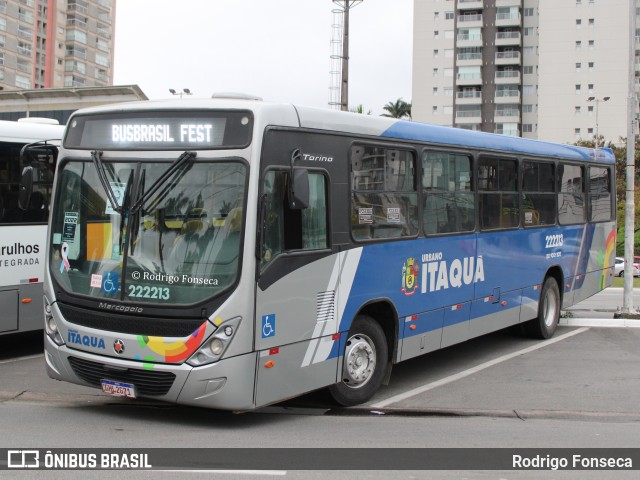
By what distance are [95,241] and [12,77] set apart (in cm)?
9454

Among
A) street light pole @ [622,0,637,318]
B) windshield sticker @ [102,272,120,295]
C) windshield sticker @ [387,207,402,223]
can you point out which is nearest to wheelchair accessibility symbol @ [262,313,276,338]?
windshield sticker @ [102,272,120,295]

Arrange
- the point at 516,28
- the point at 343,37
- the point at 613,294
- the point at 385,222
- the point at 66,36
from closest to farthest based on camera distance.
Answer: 1. the point at 385,222
2. the point at 343,37
3. the point at 613,294
4. the point at 516,28
5. the point at 66,36

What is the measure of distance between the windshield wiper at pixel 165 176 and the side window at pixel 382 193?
1917 millimetres

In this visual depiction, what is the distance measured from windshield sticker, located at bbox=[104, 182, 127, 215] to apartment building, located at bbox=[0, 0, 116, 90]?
91.8m

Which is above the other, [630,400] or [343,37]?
[343,37]

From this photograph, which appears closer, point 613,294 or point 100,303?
point 100,303

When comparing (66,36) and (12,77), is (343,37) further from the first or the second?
(66,36)

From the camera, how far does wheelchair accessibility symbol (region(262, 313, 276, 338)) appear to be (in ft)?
22.1

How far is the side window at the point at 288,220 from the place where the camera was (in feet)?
22.3

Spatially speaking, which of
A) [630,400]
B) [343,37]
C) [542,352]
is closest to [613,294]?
[343,37]

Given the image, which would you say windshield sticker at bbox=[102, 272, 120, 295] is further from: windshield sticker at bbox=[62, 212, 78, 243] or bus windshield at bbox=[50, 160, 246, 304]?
windshield sticker at bbox=[62, 212, 78, 243]

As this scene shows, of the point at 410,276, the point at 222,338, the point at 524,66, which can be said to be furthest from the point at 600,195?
the point at 524,66

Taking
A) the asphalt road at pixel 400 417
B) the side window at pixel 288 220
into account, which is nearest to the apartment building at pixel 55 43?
the asphalt road at pixel 400 417

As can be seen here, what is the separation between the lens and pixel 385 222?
842cm
